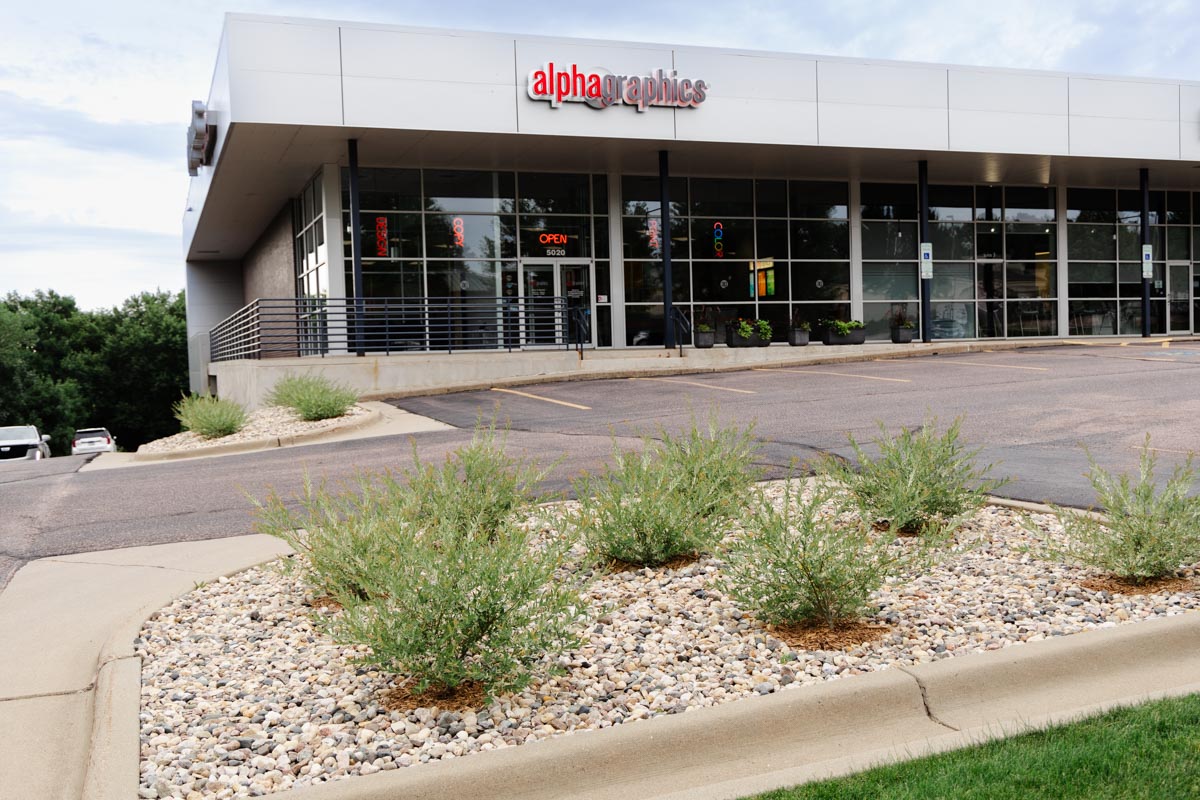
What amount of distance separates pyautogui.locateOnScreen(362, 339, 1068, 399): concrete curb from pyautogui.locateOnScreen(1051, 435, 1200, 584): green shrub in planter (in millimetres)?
17019

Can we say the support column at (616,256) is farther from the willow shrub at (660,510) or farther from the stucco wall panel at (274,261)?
the willow shrub at (660,510)

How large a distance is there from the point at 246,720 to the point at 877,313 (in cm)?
2883

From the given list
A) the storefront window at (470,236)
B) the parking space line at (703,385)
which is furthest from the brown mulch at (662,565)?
the storefront window at (470,236)

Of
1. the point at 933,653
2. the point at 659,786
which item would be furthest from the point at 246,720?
the point at 933,653

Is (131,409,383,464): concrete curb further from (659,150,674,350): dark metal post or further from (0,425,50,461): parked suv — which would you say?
(0,425,50,461): parked suv

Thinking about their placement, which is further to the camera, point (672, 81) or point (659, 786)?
point (672, 81)

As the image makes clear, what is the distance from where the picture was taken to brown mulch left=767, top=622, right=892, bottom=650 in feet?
16.8

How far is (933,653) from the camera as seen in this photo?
5.00 m

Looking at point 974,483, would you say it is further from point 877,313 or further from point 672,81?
point 877,313

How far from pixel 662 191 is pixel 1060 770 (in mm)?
23419

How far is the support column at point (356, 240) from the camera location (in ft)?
77.3

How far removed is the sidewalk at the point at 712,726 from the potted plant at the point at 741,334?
22.8 m

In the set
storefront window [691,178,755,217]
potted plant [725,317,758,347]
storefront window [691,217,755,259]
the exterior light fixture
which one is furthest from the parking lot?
the exterior light fixture

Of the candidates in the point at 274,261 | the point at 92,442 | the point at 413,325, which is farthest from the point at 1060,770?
the point at 92,442
